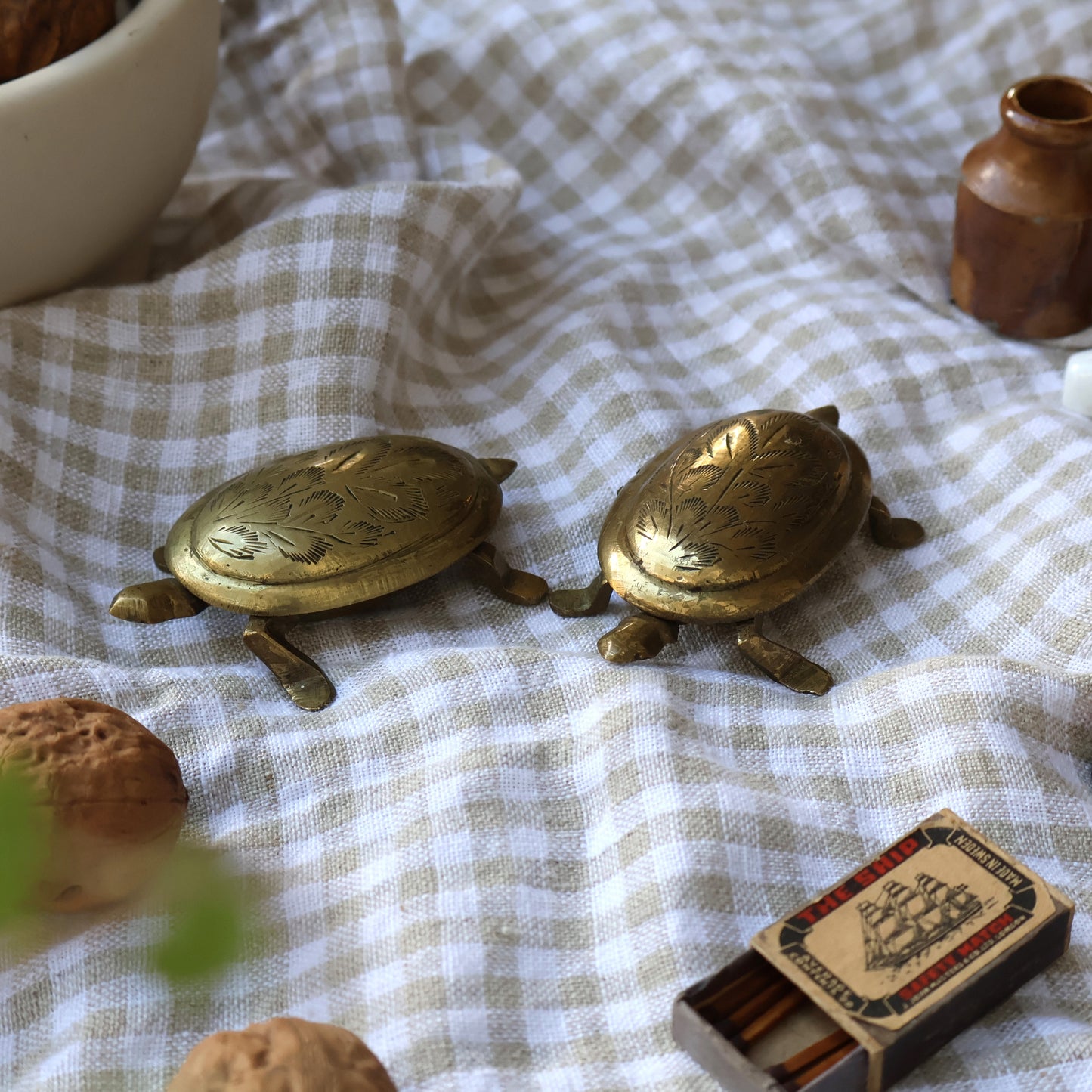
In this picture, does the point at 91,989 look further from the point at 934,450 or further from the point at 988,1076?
the point at 934,450

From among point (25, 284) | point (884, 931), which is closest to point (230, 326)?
point (25, 284)

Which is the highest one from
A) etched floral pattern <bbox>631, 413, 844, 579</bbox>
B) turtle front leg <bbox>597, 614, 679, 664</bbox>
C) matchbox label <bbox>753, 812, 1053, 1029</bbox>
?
etched floral pattern <bbox>631, 413, 844, 579</bbox>

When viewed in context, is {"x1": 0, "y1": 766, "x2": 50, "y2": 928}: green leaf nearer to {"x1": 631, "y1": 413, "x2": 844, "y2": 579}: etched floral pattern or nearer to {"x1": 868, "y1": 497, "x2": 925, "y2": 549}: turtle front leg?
{"x1": 631, "y1": 413, "x2": 844, "y2": 579}: etched floral pattern

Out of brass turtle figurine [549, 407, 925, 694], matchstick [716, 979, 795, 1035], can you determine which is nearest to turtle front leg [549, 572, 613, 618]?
brass turtle figurine [549, 407, 925, 694]

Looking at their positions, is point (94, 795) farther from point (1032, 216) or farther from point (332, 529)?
point (1032, 216)

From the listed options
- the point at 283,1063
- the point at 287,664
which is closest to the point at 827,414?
the point at 287,664

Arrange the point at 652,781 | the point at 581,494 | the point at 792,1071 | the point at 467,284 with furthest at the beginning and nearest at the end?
the point at 467,284 < the point at 581,494 < the point at 652,781 < the point at 792,1071

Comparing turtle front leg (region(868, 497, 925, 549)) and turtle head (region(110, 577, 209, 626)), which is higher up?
turtle head (region(110, 577, 209, 626))
